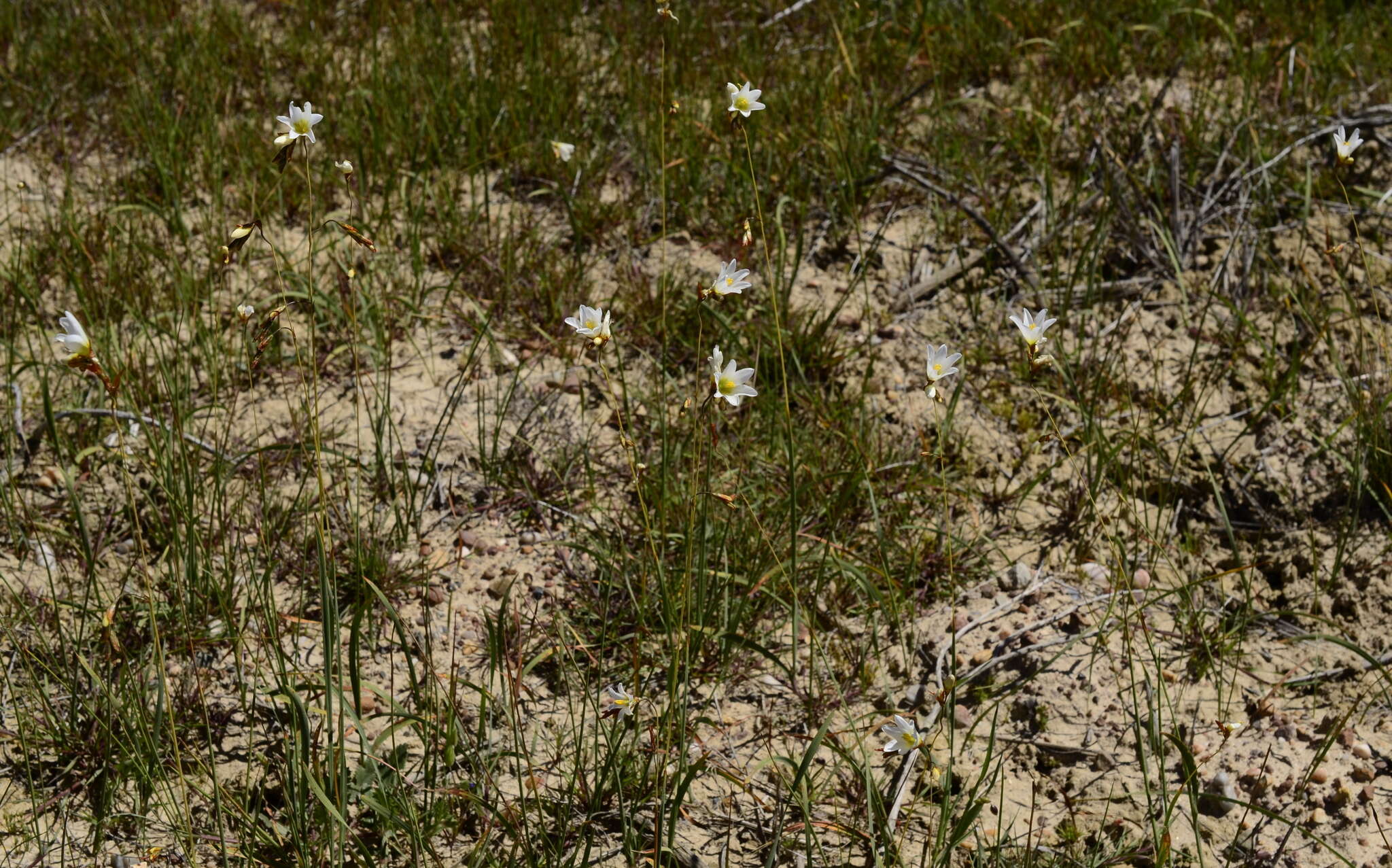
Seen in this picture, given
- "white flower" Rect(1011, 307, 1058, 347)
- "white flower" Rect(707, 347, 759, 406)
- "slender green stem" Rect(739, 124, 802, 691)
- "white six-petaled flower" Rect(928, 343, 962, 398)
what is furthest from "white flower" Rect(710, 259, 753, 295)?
"white flower" Rect(1011, 307, 1058, 347)

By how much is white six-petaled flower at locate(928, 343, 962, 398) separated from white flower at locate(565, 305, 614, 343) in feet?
1.96

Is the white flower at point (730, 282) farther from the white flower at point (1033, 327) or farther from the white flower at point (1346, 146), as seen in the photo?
the white flower at point (1346, 146)

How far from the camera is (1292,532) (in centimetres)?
298

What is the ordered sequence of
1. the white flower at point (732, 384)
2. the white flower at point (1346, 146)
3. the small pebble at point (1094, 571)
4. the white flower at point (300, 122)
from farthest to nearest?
the small pebble at point (1094, 571)
the white flower at point (1346, 146)
the white flower at point (732, 384)
the white flower at point (300, 122)

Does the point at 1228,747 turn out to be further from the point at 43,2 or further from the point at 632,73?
the point at 43,2

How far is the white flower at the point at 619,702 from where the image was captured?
7.09 ft

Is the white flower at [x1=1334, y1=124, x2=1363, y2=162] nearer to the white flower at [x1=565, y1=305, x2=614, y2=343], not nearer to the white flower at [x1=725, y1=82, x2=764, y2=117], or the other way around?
the white flower at [x1=725, y1=82, x2=764, y2=117]

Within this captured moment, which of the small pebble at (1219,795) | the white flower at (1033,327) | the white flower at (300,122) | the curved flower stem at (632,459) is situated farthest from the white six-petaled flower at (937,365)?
the white flower at (300,122)

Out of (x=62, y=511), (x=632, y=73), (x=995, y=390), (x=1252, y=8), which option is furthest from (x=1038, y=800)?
(x=1252, y=8)

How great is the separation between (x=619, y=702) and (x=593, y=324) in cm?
78

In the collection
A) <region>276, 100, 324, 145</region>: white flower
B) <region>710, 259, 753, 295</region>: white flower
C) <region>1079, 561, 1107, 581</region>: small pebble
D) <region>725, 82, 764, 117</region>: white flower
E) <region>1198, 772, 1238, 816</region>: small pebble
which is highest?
<region>725, 82, 764, 117</region>: white flower

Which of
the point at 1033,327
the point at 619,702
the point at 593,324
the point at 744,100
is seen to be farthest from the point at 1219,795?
the point at 744,100

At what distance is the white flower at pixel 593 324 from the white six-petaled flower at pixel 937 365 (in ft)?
1.96

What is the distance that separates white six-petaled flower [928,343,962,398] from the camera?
2.14 m
